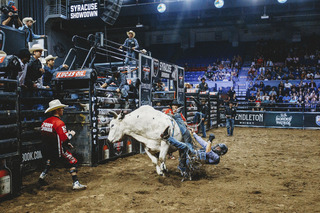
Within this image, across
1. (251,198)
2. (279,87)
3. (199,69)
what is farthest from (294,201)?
(199,69)

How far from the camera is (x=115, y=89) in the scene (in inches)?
317

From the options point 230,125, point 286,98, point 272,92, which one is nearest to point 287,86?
point 286,98

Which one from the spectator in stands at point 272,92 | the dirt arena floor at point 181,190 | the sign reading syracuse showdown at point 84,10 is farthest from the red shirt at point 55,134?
the spectator in stands at point 272,92

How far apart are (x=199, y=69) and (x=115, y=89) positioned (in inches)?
775

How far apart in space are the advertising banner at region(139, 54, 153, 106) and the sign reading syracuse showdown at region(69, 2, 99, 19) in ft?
28.2

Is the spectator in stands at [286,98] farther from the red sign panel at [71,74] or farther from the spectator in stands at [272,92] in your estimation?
the red sign panel at [71,74]

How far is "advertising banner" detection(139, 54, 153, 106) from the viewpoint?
845 cm

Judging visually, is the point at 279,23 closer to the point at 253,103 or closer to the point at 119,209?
the point at 253,103

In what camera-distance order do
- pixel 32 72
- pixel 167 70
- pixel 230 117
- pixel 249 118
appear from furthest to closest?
pixel 249 118 < pixel 230 117 < pixel 167 70 < pixel 32 72

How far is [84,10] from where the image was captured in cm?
1648

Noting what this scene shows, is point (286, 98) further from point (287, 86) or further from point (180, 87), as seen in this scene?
point (180, 87)

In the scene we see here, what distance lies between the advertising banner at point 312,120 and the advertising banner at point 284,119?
0.26 metres

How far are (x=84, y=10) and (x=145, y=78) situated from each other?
1010cm

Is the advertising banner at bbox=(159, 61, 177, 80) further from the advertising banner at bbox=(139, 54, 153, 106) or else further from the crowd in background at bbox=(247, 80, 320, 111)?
the crowd in background at bbox=(247, 80, 320, 111)
